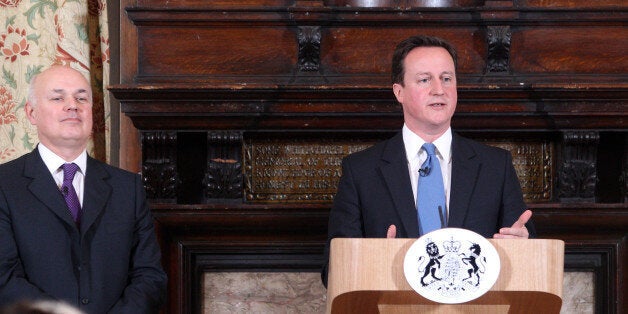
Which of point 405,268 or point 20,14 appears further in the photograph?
point 20,14

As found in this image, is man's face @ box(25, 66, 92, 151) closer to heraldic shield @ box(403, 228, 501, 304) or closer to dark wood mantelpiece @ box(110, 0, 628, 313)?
dark wood mantelpiece @ box(110, 0, 628, 313)

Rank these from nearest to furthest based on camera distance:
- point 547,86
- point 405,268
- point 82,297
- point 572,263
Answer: point 405,268 < point 82,297 < point 547,86 < point 572,263

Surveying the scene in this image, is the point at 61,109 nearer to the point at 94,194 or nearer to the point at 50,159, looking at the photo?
the point at 50,159

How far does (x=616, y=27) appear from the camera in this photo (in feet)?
Answer: 11.9

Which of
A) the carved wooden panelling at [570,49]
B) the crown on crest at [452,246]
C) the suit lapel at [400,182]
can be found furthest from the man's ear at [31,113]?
the carved wooden panelling at [570,49]

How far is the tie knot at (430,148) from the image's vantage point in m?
2.81

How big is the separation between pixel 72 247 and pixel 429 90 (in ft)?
3.66

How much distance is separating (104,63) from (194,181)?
0.67 m

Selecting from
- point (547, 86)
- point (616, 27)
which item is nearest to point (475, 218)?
point (547, 86)

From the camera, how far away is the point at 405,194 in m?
2.76

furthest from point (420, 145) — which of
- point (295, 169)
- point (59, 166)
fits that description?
point (59, 166)

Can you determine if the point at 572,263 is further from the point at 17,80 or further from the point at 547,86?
the point at 17,80

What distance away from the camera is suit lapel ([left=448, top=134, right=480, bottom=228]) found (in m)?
2.73

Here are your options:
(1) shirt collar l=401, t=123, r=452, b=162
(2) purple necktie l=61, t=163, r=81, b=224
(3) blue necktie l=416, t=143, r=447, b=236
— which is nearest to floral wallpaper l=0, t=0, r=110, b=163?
(2) purple necktie l=61, t=163, r=81, b=224
